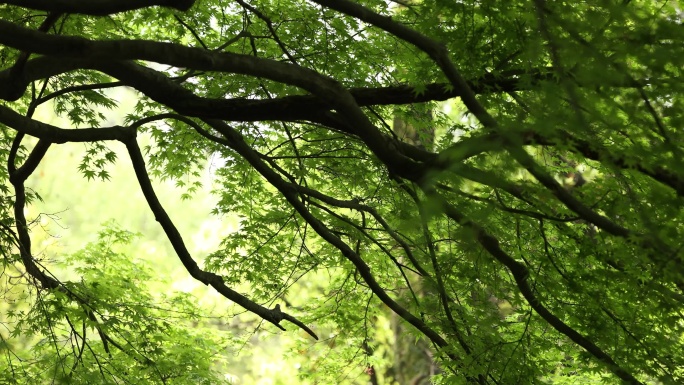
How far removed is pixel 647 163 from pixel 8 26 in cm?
260

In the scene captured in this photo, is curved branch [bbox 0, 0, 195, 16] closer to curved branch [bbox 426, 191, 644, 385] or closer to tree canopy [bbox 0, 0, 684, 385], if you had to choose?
tree canopy [bbox 0, 0, 684, 385]

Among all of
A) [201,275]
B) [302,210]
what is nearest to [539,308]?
[302,210]

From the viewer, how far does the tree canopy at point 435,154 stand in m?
2.76

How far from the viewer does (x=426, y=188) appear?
8.66ft

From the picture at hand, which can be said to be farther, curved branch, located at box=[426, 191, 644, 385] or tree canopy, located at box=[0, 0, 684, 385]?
curved branch, located at box=[426, 191, 644, 385]

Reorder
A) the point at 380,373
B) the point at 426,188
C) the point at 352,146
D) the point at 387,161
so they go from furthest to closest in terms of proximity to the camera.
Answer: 1. the point at 380,373
2. the point at 352,146
3. the point at 387,161
4. the point at 426,188

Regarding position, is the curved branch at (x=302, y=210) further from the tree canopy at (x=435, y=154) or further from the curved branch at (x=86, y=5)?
the curved branch at (x=86, y=5)

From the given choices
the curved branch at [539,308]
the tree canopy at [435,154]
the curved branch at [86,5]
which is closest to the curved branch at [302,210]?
the tree canopy at [435,154]

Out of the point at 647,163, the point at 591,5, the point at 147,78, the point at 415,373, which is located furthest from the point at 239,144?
the point at 415,373

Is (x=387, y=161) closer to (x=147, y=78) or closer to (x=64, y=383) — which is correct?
(x=147, y=78)

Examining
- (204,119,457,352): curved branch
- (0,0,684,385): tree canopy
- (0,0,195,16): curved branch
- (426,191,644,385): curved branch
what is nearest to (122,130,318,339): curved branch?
(0,0,684,385): tree canopy

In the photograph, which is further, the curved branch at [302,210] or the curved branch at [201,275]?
the curved branch at [201,275]

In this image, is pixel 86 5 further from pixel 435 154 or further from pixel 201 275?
pixel 201 275

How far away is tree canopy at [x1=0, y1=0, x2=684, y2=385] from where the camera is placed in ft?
9.06
